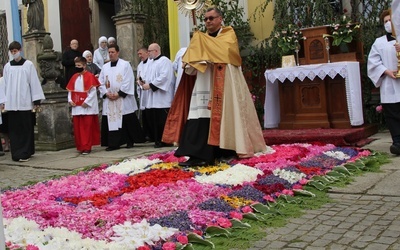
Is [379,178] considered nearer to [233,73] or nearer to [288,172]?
[288,172]

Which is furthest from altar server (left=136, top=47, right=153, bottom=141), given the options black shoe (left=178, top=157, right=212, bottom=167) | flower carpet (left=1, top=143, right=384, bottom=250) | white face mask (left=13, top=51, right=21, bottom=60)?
black shoe (left=178, top=157, right=212, bottom=167)

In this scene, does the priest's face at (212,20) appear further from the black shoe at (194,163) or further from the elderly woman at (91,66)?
the elderly woman at (91,66)

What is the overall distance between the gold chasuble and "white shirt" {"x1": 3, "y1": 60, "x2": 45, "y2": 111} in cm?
409

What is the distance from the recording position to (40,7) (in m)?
14.1

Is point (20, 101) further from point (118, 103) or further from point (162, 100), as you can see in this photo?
point (162, 100)

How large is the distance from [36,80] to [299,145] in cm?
472

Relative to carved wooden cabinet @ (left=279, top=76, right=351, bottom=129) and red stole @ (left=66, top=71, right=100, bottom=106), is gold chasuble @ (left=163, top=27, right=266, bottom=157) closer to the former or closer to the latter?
carved wooden cabinet @ (left=279, top=76, right=351, bottom=129)

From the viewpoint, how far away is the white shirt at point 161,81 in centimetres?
1027

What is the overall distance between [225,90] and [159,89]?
3.69 metres

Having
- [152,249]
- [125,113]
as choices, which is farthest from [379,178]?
[125,113]

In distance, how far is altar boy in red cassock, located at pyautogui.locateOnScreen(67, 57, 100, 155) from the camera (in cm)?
1008

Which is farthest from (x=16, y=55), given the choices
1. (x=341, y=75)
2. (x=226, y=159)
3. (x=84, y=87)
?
(x=341, y=75)

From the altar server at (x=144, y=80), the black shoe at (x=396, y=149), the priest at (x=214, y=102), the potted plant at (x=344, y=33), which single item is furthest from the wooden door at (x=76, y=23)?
the black shoe at (x=396, y=149)

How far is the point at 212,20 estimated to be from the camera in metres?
6.96
